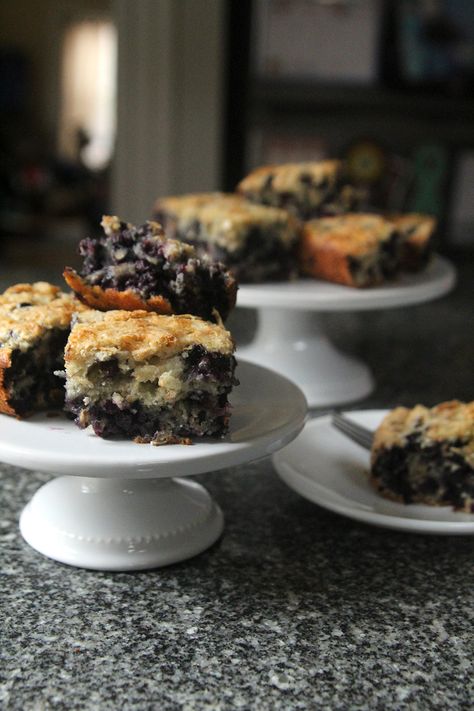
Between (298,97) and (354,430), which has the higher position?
(298,97)

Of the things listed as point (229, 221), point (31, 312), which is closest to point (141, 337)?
point (31, 312)

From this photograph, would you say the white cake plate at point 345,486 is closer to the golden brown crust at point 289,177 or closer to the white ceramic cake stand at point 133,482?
the white ceramic cake stand at point 133,482

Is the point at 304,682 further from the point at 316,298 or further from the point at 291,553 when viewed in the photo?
the point at 316,298

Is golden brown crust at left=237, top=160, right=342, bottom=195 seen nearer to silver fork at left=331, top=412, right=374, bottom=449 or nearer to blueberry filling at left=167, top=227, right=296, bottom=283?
blueberry filling at left=167, top=227, right=296, bottom=283

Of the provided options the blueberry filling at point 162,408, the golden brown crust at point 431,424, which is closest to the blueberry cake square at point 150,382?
the blueberry filling at point 162,408

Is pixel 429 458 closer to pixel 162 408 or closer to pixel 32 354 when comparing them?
pixel 162 408

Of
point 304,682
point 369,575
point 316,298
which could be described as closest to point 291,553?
point 369,575
